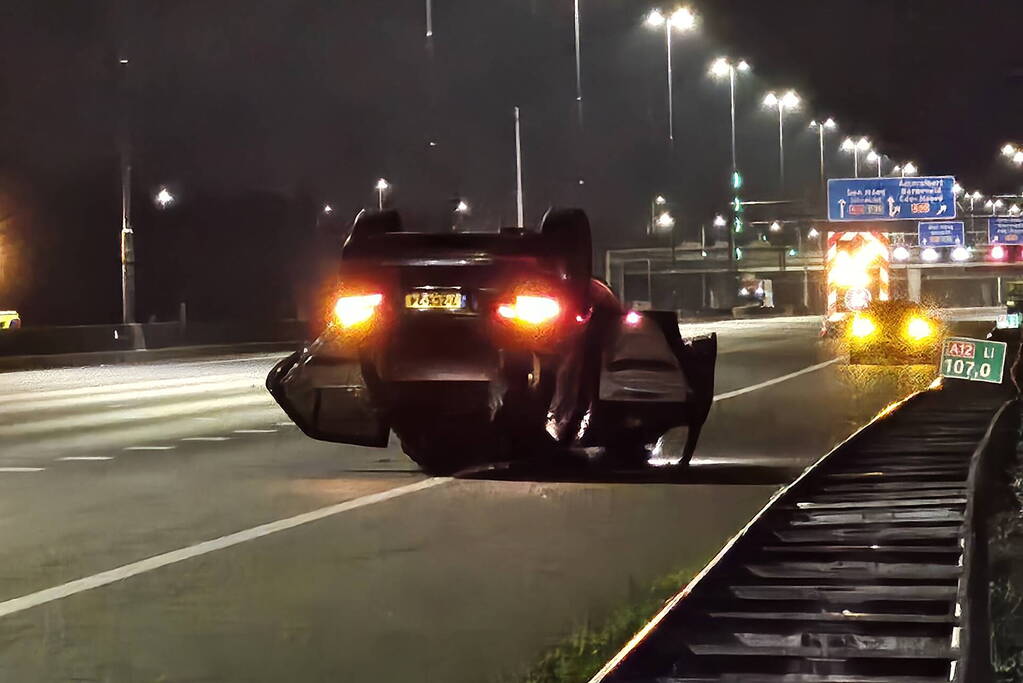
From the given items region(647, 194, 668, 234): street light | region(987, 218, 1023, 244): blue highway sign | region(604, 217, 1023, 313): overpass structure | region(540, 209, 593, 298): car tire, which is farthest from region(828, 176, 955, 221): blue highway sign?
region(540, 209, 593, 298): car tire

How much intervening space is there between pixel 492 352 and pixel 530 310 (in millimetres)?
444

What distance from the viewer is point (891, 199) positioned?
64.1 metres

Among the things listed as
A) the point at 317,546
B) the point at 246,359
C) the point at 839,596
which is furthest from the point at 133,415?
the point at 246,359

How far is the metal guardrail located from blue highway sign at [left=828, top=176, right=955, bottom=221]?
53.5 metres

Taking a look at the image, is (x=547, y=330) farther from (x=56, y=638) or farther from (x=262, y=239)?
(x=262, y=239)

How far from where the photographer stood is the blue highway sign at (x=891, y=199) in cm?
6341

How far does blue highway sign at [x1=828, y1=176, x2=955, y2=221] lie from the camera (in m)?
63.4

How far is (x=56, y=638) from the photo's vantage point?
7.79 metres

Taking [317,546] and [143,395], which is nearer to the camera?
[317,546]

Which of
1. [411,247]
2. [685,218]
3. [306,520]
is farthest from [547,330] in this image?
[685,218]

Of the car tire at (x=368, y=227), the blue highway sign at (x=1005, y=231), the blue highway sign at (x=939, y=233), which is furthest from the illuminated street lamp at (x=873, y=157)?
the car tire at (x=368, y=227)

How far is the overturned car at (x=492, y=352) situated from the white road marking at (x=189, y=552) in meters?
0.87

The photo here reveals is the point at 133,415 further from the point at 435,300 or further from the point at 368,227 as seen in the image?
the point at 435,300

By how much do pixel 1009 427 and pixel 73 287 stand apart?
247ft
